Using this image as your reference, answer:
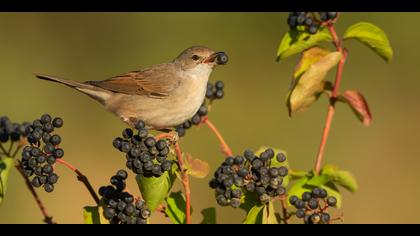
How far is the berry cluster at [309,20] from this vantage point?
4.13 m

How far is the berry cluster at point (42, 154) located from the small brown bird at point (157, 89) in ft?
6.45

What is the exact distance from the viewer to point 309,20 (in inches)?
163

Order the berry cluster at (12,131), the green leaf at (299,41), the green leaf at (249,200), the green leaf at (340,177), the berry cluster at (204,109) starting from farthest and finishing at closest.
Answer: the berry cluster at (204,109) → the green leaf at (299,41) → the green leaf at (340,177) → the green leaf at (249,200) → the berry cluster at (12,131)

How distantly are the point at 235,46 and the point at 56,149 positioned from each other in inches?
299

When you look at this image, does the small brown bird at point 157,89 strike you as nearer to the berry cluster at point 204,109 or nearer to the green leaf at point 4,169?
the berry cluster at point 204,109

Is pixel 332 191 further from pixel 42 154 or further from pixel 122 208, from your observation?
pixel 42 154

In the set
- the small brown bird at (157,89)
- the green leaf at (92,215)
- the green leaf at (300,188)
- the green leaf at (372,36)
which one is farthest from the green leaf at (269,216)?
the small brown bird at (157,89)

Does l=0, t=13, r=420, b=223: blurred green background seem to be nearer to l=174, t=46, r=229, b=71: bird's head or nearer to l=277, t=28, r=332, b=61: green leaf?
l=174, t=46, r=229, b=71: bird's head

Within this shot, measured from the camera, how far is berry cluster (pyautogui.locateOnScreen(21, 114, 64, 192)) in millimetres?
3396

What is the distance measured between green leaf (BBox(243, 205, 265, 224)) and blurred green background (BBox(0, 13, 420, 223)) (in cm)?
438

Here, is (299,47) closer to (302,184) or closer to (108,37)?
(302,184)

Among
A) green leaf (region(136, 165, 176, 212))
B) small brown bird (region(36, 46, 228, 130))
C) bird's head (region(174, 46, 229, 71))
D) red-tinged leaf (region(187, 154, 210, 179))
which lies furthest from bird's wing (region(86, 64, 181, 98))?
green leaf (region(136, 165, 176, 212))

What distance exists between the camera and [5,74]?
10.4 metres

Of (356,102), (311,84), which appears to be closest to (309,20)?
(311,84)
